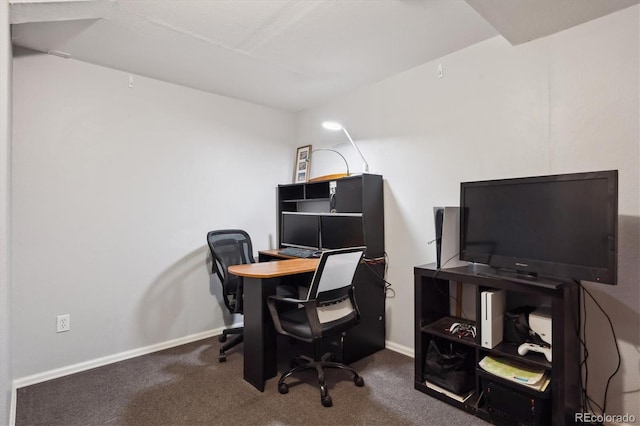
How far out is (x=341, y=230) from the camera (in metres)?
3.04

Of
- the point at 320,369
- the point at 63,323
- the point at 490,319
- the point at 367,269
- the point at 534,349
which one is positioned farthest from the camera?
the point at 367,269

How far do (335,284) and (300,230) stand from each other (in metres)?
1.29

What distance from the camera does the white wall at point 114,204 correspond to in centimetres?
250

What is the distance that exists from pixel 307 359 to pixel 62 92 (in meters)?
2.85

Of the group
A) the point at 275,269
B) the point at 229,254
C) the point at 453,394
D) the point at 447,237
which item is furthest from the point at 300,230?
the point at 453,394

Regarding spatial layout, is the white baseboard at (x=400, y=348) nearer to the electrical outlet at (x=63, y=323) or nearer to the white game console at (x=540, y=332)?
the white game console at (x=540, y=332)

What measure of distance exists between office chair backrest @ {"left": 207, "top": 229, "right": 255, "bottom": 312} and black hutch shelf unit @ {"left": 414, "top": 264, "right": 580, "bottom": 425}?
1.56 meters

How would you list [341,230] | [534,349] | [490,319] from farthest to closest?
[341,230] < [490,319] < [534,349]

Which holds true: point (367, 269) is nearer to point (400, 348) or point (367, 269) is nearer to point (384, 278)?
point (384, 278)

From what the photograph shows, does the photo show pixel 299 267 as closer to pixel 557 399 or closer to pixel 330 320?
pixel 330 320

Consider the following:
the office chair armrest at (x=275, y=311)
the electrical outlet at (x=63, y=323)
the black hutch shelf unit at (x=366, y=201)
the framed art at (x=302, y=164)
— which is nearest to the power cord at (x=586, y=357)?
the black hutch shelf unit at (x=366, y=201)

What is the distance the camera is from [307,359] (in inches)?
100.0

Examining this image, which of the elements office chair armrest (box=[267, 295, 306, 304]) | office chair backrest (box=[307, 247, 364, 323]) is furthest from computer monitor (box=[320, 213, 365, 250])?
office chair armrest (box=[267, 295, 306, 304])

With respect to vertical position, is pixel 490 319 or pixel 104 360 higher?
pixel 490 319
